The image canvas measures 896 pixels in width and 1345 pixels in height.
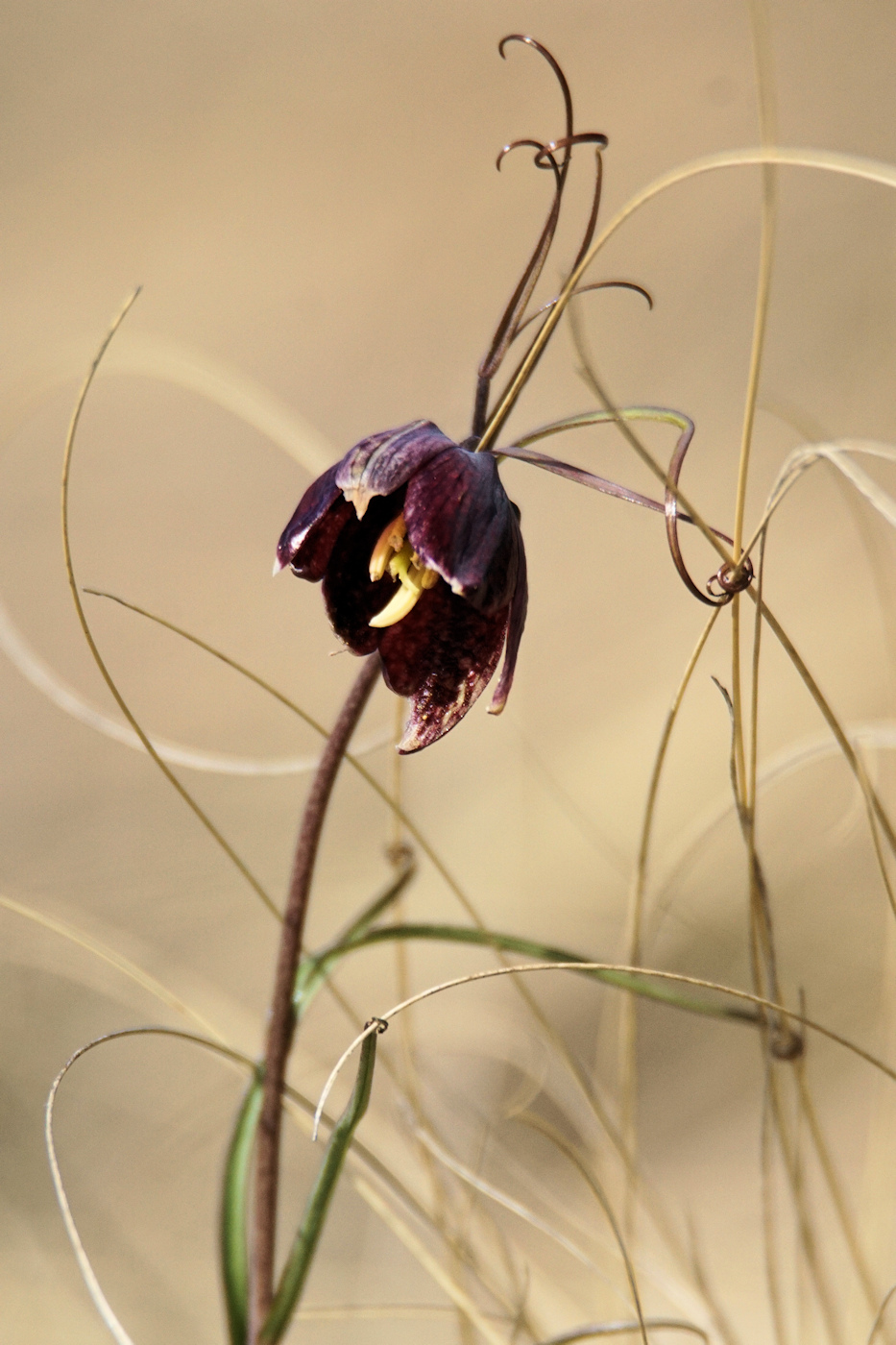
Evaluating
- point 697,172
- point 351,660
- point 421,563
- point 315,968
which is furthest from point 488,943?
point 351,660

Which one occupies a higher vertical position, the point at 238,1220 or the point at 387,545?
the point at 387,545

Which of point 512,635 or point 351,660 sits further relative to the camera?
point 351,660

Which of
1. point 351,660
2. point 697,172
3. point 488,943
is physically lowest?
point 488,943

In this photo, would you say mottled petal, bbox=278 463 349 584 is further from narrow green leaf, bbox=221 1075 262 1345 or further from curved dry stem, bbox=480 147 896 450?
narrow green leaf, bbox=221 1075 262 1345

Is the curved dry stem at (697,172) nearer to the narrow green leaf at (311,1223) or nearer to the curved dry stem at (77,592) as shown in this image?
the curved dry stem at (77,592)

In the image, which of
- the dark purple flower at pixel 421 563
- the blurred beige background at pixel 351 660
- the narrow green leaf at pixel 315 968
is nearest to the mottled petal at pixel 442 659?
the dark purple flower at pixel 421 563

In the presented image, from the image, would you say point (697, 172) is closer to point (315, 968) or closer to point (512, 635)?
point (512, 635)
